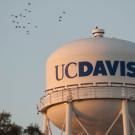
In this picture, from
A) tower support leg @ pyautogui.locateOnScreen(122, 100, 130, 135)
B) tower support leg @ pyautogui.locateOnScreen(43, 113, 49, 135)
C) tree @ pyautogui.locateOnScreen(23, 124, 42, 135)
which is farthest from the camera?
tree @ pyautogui.locateOnScreen(23, 124, 42, 135)

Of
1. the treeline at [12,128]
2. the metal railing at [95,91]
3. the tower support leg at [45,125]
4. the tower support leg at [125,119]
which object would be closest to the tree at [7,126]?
the treeline at [12,128]

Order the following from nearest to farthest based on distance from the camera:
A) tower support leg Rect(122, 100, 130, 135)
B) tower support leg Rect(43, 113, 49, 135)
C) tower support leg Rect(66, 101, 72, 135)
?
tower support leg Rect(122, 100, 130, 135) < tower support leg Rect(66, 101, 72, 135) < tower support leg Rect(43, 113, 49, 135)

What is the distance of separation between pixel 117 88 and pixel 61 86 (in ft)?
12.9

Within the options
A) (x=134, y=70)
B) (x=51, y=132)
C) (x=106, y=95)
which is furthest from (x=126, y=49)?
(x=51, y=132)

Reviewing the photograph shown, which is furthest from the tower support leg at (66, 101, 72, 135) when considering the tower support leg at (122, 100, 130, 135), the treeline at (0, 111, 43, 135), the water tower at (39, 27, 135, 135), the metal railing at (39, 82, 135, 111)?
the treeline at (0, 111, 43, 135)

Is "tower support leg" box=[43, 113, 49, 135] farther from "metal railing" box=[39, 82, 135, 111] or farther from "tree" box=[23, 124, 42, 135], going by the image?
"tree" box=[23, 124, 42, 135]

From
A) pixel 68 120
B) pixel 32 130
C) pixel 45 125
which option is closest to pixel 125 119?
pixel 68 120

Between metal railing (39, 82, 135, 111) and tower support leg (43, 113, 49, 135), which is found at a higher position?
metal railing (39, 82, 135, 111)

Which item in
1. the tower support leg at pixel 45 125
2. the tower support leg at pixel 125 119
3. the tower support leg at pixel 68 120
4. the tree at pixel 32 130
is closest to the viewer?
the tower support leg at pixel 125 119

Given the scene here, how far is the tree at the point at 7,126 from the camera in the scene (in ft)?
166

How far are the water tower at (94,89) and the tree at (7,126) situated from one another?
1615 centimetres

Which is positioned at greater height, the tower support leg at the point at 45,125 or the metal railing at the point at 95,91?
the metal railing at the point at 95,91

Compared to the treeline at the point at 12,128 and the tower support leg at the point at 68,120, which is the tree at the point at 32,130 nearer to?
the treeline at the point at 12,128

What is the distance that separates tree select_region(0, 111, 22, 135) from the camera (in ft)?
166
